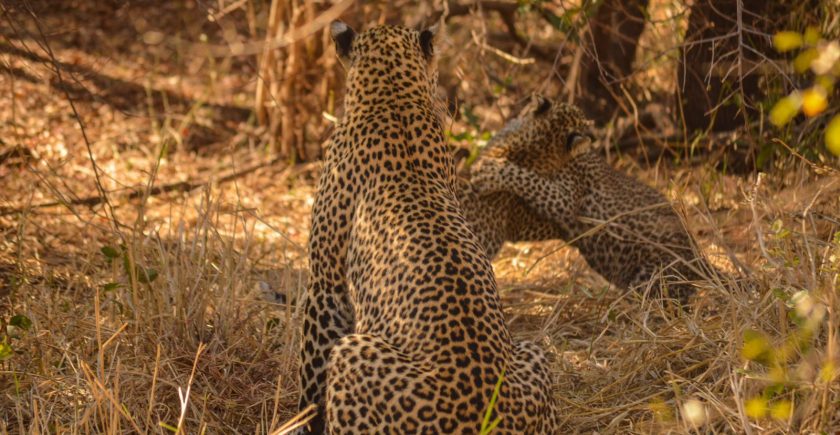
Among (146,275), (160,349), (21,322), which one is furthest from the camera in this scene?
(146,275)

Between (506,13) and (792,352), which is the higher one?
(506,13)

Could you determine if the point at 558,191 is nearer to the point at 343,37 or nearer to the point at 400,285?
the point at 343,37

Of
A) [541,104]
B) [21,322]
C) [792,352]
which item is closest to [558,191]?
[541,104]

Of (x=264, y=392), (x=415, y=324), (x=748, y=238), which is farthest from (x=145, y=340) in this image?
(x=748, y=238)

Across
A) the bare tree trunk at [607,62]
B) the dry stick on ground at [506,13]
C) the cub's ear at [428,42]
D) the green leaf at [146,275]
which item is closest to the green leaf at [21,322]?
the green leaf at [146,275]

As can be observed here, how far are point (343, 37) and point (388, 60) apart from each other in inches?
12.1

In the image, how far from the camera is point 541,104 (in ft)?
22.4

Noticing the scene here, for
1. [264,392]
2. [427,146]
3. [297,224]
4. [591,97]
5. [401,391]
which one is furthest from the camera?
[591,97]

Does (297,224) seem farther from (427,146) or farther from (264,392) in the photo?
(427,146)

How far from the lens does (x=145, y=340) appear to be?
16.8ft

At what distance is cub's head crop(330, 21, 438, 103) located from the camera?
4.59 meters

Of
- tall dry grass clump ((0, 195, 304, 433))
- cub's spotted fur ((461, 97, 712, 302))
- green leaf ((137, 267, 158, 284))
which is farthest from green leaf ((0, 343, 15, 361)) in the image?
cub's spotted fur ((461, 97, 712, 302))

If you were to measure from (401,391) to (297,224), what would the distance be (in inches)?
215

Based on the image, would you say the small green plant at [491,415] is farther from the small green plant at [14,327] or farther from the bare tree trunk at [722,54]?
the bare tree trunk at [722,54]
